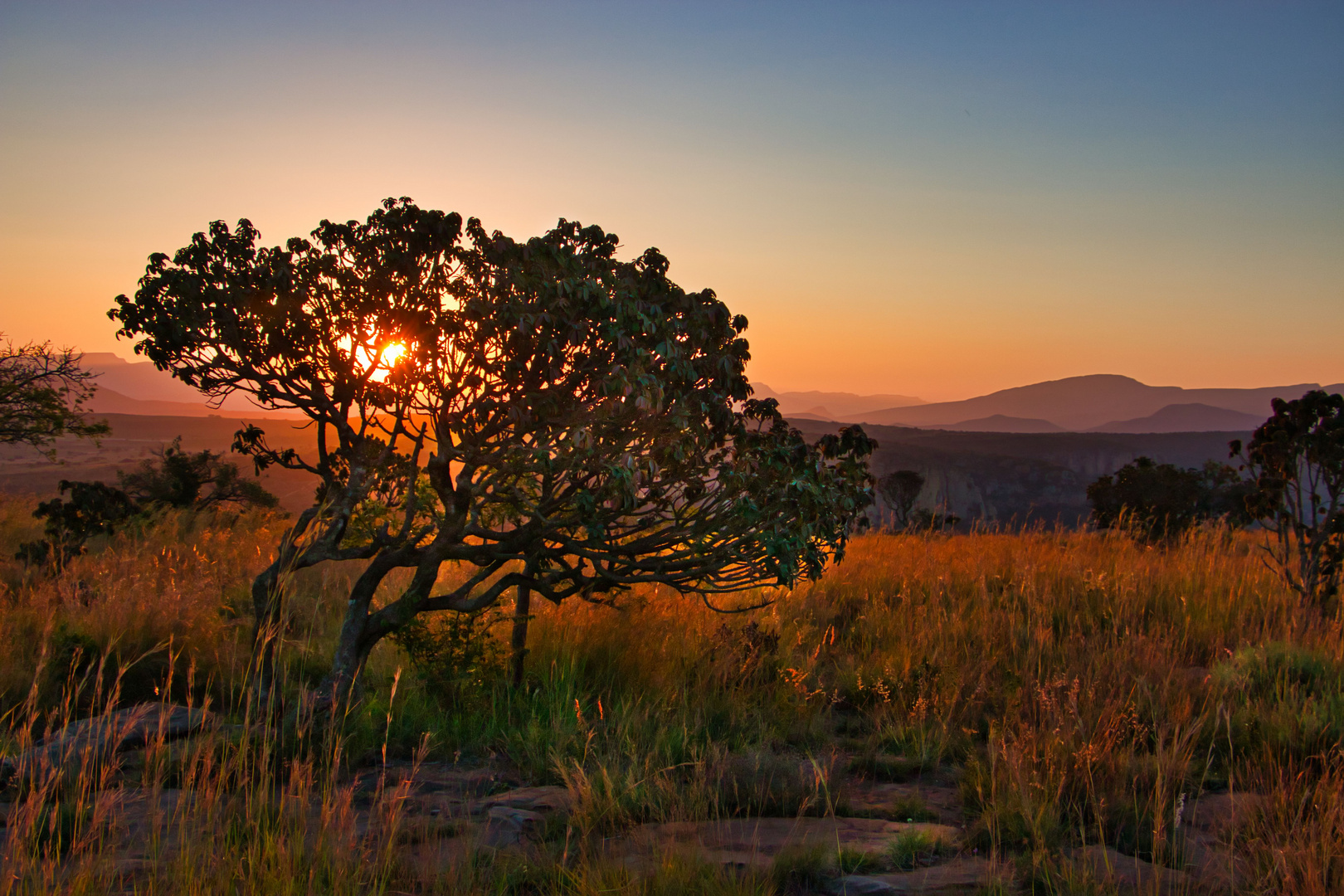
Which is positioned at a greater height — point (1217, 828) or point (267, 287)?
point (267, 287)

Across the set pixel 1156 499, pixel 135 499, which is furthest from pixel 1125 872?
pixel 135 499

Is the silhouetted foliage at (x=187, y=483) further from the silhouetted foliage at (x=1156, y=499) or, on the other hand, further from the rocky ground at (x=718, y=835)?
the silhouetted foliage at (x=1156, y=499)

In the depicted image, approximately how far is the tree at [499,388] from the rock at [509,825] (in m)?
1.34

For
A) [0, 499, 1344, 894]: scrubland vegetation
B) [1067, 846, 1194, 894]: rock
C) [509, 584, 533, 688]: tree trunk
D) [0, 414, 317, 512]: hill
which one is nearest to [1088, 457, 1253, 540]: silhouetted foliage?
[0, 499, 1344, 894]: scrubland vegetation

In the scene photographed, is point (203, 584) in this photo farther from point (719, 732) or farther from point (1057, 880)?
point (1057, 880)

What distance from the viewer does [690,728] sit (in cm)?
468

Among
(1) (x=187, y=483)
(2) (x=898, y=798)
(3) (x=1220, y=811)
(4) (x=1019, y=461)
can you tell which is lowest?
(4) (x=1019, y=461)

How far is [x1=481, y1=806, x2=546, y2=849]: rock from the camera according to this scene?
3236 millimetres

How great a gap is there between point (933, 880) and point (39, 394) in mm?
10896

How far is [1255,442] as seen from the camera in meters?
7.72

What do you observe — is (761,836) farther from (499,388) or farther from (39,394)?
(39,394)

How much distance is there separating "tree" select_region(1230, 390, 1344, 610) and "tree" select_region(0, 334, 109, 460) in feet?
41.7

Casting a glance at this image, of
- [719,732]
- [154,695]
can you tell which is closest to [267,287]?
[154,695]

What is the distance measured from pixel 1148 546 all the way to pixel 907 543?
3009mm
